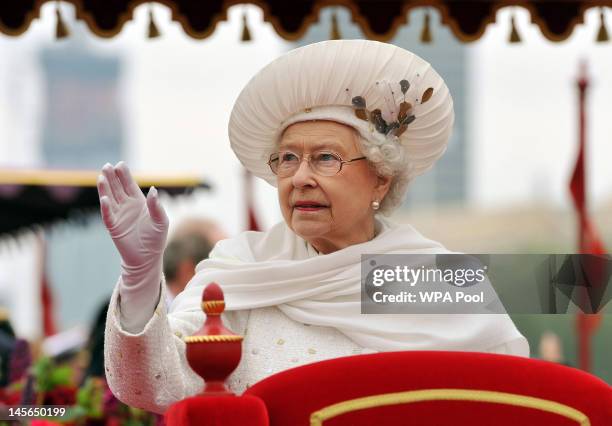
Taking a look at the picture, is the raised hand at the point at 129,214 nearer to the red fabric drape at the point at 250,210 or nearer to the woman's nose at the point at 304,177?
the woman's nose at the point at 304,177

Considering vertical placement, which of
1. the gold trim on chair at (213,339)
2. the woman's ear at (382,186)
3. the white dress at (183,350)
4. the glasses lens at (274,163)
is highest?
the glasses lens at (274,163)

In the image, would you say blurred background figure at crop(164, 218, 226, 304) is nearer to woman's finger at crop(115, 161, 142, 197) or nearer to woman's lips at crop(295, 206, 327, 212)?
woman's lips at crop(295, 206, 327, 212)

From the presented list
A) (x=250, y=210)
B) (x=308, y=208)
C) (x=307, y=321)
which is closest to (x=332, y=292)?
(x=307, y=321)

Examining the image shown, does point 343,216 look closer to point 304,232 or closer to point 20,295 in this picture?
point 304,232

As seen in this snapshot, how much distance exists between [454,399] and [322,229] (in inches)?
33.0

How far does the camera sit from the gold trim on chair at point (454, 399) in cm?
217

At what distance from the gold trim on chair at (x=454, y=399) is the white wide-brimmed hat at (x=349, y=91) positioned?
3.18 feet

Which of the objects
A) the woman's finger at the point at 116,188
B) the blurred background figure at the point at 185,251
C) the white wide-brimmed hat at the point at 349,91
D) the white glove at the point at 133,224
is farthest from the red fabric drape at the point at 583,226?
the woman's finger at the point at 116,188

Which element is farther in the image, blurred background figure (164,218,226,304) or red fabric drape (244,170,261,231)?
red fabric drape (244,170,261,231)

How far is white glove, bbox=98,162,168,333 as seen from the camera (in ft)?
7.71

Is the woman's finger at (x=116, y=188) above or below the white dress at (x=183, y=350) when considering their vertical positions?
above

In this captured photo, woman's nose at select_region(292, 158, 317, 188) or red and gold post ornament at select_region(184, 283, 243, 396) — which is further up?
woman's nose at select_region(292, 158, 317, 188)

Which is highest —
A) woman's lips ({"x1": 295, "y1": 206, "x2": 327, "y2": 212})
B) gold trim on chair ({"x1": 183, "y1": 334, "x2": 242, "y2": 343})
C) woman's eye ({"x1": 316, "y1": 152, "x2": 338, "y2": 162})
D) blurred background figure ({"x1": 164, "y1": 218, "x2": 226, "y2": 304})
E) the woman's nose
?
woman's eye ({"x1": 316, "y1": 152, "x2": 338, "y2": 162})

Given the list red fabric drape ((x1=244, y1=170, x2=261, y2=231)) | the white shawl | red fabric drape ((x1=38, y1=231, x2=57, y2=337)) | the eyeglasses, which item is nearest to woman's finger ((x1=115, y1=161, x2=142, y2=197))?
the white shawl
